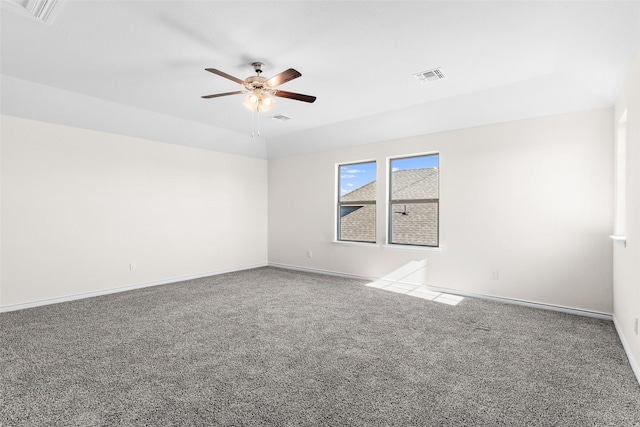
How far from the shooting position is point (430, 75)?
11.4ft

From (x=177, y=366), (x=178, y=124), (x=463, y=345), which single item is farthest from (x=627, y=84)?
(x=178, y=124)

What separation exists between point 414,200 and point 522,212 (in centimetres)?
153

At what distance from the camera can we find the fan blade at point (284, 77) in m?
2.74

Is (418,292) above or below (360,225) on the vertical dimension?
below

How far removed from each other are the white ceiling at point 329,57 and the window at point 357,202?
1.18 m

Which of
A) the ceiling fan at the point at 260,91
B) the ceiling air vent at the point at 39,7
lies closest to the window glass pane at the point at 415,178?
the ceiling fan at the point at 260,91

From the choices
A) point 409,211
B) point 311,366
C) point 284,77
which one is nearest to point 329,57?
point 284,77

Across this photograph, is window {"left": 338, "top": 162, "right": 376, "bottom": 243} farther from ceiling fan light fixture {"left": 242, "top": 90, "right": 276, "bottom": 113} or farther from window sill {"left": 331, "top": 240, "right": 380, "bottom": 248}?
ceiling fan light fixture {"left": 242, "top": 90, "right": 276, "bottom": 113}

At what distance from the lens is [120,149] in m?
4.89

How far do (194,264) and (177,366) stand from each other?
139 inches

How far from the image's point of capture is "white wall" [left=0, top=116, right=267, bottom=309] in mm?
4016

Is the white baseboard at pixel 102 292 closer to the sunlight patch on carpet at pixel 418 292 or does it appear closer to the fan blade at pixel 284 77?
the sunlight patch on carpet at pixel 418 292

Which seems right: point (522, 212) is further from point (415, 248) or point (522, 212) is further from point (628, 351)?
point (628, 351)

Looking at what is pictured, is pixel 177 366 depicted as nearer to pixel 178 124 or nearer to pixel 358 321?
pixel 358 321
